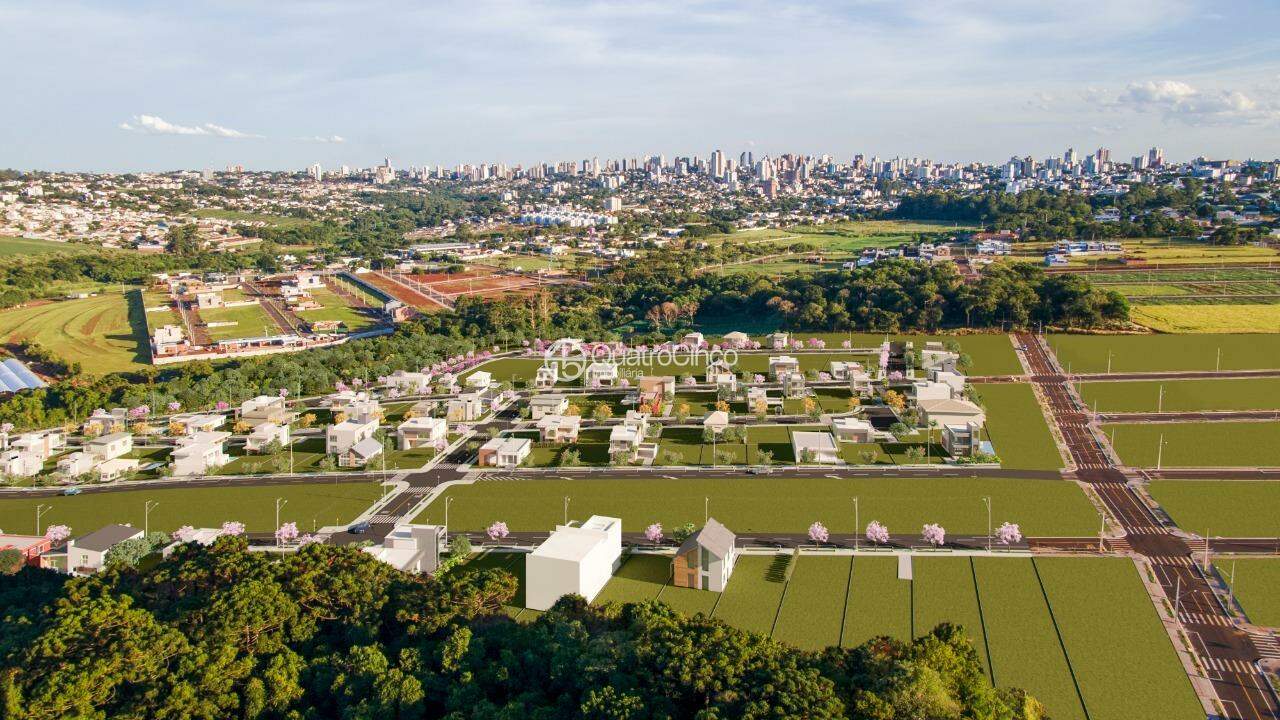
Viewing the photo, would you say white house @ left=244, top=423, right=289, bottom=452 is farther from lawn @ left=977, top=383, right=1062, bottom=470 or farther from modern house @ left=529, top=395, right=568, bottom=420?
lawn @ left=977, top=383, right=1062, bottom=470

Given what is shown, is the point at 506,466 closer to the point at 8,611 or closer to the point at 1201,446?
the point at 8,611

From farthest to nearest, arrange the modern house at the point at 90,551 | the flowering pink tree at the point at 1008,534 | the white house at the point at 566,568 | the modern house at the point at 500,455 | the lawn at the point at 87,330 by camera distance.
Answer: the lawn at the point at 87,330
the modern house at the point at 500,455
the flowering pink tree at the point at 1008,534
the modern house at the point at 90,551
the white house at the point at 566,568

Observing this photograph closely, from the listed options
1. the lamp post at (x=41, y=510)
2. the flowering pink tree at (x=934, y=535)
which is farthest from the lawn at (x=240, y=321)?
the flowering pink tree at (x=934, y=535)

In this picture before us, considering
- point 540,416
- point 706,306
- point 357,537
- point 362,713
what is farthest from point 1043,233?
point 362,713

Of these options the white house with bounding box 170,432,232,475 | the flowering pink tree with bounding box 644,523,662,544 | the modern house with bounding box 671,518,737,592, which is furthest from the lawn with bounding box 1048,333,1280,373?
the white house with bounding box 170,432,232,475

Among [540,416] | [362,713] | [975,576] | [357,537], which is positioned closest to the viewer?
[362,713]

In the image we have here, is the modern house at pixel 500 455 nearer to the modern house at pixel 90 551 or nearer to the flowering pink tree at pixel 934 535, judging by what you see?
the modern house at pixel 90 551

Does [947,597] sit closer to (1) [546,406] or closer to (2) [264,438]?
(1) [546,406]
